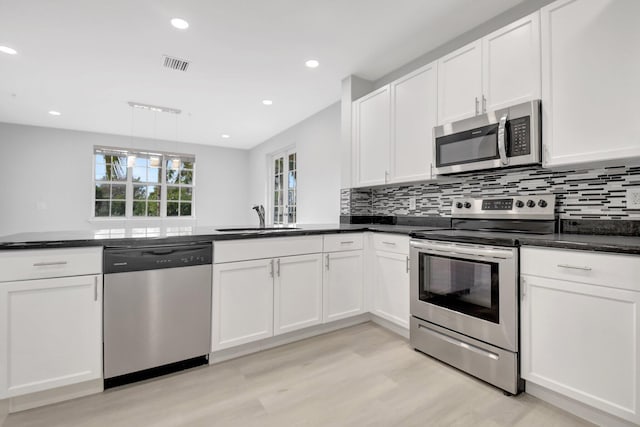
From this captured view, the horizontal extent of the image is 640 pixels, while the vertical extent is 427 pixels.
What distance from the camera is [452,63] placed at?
2355mm

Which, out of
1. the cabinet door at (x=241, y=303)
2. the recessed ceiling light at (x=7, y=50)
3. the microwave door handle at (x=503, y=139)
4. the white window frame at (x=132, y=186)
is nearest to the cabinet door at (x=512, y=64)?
the microwave door handle at (x=503, y=139)

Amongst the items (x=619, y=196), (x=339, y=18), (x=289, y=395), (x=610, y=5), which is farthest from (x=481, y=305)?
(x=339, y=18)

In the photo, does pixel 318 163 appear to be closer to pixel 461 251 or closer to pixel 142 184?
pixel 461 251

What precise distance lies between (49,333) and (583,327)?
8.80 feet

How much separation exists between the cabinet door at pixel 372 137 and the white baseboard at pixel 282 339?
1376 millimetres

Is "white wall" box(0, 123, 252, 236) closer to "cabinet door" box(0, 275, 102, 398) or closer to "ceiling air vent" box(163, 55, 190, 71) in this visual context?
"ceiling air vent" box(163, 55, 190, 71)

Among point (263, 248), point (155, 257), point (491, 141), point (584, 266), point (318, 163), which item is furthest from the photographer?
point (318, 163)

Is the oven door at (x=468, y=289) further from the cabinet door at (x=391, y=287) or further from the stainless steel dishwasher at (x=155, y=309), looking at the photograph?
the stainless steel dishwasher at (x=155, y=309)

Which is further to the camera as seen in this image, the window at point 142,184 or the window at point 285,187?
the window at point 142,184

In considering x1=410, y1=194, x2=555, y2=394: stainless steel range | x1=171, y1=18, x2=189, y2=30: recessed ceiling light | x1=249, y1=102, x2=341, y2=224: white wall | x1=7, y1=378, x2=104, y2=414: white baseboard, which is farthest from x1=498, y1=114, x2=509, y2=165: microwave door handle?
x1=7, y1=378, x2=104, y2=414: white baseboard

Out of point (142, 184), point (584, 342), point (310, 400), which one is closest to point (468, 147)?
point (584, 342)

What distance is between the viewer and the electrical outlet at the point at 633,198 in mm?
1711

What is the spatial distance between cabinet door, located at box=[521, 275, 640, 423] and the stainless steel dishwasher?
6.32ft

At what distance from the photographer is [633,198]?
173cm
